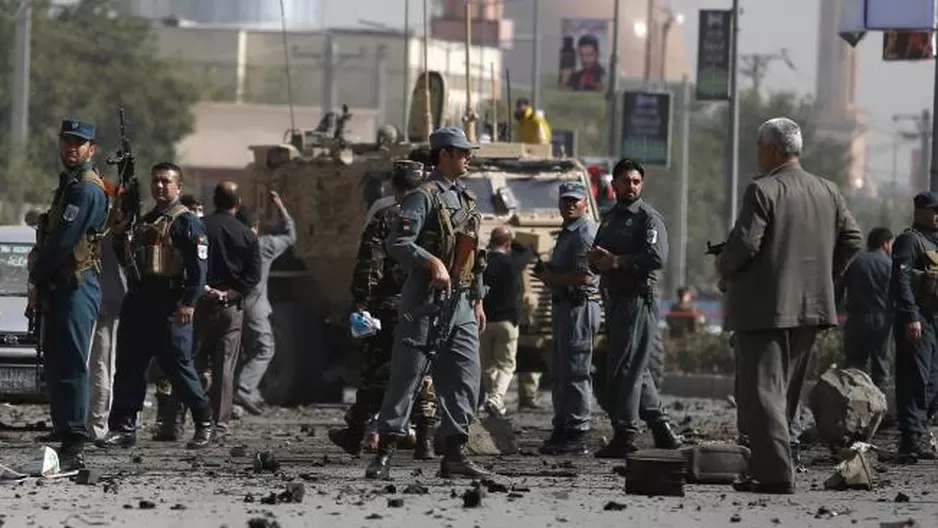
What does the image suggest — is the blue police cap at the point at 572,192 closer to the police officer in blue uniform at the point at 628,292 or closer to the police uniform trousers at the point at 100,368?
the police officer in blue uniform at the point at 628,292

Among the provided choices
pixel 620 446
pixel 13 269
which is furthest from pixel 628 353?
pixel 13 269

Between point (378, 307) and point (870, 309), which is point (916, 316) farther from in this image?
point (870, 309)

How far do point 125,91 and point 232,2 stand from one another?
41339 millimetres

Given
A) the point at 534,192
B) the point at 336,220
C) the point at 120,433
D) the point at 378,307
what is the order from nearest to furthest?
the point at 378,307 < the point at 120,433 < the point at 534,192 < the point at 336,220

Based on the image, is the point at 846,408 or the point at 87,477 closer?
the point at 87,477

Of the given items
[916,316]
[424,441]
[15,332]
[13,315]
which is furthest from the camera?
[13,315]

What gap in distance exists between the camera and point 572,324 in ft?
61.5

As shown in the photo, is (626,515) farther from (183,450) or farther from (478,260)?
(183,450)

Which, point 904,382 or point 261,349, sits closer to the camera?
point 904,382

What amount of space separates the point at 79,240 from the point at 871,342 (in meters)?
9.31

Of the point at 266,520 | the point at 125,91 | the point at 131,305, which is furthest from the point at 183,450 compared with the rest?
the point at 125,91

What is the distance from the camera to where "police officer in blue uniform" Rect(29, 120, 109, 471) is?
50.2 feet

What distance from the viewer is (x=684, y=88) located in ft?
306

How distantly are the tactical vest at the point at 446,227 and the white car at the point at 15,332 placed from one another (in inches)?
190
